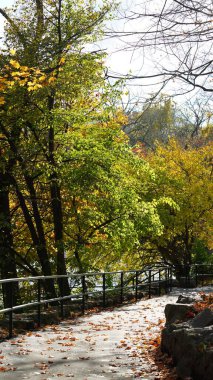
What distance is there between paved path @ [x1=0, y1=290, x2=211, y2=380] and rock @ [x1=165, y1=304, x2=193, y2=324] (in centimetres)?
58

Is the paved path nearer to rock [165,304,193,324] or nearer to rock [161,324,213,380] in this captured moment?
rock [161,324,213,380]

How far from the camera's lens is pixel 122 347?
9.82 metres

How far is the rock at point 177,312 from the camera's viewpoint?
9.91m

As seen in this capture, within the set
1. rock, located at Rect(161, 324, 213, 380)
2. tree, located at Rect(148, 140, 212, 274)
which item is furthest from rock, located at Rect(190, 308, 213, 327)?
tree, located at Rect(148, 140, 212, 274)

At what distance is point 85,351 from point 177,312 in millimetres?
1911

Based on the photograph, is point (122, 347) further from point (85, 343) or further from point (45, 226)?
point (45, 226)

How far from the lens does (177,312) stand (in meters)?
10.2

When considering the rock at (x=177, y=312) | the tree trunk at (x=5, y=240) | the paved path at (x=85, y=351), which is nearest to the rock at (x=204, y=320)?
the paved path at (x=85, y=351)

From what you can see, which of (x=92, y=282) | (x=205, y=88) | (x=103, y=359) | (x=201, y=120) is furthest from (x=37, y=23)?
(x=201, y=120)

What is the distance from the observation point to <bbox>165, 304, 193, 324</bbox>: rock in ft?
32.5

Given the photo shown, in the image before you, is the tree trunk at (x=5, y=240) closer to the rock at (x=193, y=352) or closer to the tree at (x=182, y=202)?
the tree at (x=182, y=202)

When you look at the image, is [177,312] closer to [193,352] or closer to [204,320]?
[204,320]

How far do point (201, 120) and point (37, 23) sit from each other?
109 feet

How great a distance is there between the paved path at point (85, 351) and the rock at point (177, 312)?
58 cm
